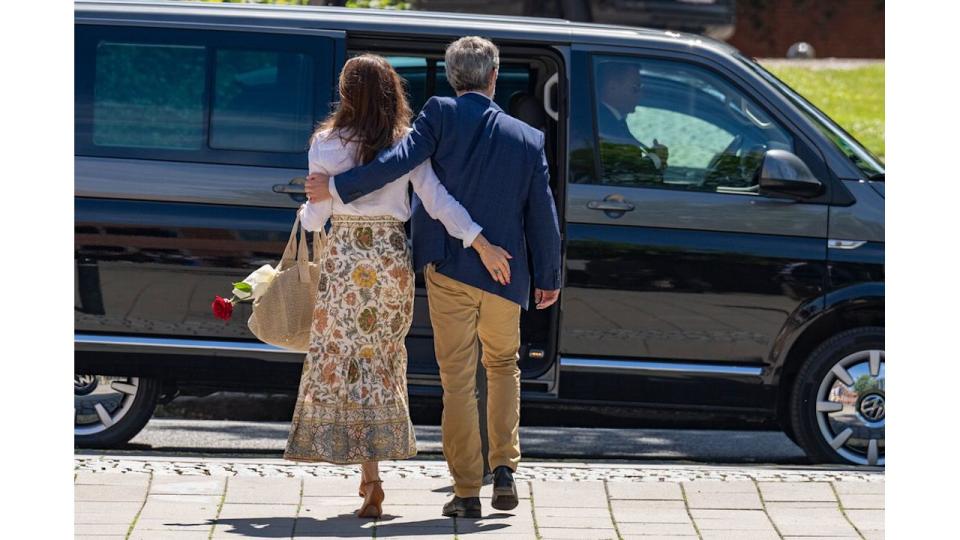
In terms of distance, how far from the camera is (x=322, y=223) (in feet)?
16.8

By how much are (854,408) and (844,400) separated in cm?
5

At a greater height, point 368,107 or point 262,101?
point 262,101

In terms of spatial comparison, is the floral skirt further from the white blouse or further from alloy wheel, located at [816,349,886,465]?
alloy wheel, located at [816,349,886,465]

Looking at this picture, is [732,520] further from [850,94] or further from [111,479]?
[850,94]

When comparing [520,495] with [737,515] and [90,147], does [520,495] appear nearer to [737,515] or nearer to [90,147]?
[737,515]

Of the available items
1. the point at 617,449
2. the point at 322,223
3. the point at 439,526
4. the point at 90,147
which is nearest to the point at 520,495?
the point at 439,526

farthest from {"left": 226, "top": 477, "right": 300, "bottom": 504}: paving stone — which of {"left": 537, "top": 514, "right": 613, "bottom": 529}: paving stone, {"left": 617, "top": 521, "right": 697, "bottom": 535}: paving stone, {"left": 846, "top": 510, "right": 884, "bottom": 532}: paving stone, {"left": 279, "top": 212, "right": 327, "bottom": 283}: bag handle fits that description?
{"left": 846, "top": 510, "right": 884, "bottom": 532}: paving stone

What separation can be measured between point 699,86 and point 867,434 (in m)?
1.61

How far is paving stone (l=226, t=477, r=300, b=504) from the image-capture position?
532 cm

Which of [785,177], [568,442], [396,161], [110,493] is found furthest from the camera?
[568,442]

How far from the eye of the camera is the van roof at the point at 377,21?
640 centimetres

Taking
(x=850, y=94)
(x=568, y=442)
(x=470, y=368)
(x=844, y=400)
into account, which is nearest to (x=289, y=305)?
(x=470, y=368)

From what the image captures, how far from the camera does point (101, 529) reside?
4.87m

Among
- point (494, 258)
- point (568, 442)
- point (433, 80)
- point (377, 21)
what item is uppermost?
point (377, 21)
